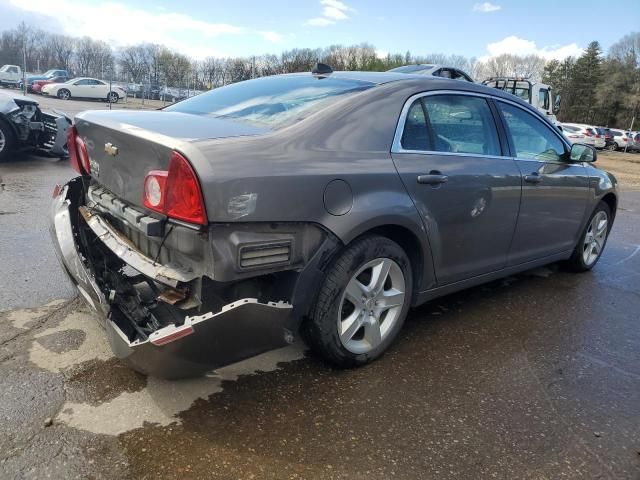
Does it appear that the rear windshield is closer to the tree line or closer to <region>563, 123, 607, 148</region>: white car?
<region>563, 123, 607, 148</region>: white car

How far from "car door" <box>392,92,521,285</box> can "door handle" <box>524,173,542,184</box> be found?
0.42ft

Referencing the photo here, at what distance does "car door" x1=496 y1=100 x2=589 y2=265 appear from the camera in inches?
152

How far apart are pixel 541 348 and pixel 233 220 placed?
2398mm

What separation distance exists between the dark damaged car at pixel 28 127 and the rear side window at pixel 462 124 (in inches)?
308

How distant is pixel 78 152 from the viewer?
320 cm

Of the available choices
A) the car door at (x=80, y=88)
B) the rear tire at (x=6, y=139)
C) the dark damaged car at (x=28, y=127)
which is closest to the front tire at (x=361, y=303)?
the dark damaged car at (x=28, y=127)

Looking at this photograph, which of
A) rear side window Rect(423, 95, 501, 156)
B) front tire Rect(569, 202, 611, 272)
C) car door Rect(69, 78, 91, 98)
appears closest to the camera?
rear side window Rect(423, 95, 501, 156)

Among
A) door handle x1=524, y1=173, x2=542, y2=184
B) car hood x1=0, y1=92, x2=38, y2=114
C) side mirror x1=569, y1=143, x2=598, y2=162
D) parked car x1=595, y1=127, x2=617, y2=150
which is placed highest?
side mirror x1=569, y1=143, x2=598, y2=162

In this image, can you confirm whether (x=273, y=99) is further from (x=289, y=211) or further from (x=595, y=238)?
(x=595, y=238)

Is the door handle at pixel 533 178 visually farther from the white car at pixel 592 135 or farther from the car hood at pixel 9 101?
the white car at pixel 592 135

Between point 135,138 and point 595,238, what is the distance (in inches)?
178

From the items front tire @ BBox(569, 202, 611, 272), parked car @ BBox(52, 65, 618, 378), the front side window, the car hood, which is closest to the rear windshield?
parked car @ BBox(52, 65, 618, 378)

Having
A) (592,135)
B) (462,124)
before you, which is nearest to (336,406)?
(462,124)

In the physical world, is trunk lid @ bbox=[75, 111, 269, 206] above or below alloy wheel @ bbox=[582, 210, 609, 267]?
above
